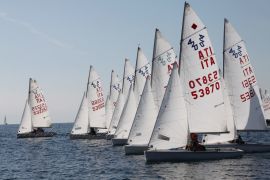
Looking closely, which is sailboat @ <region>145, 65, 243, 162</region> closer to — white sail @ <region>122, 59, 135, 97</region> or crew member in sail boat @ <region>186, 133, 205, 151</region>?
crew member in sail boat @ <region>186, 133, 205, 151</region>

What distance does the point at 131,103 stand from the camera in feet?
168

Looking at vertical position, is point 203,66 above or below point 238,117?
above

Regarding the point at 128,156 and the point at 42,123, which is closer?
the point at 128,156

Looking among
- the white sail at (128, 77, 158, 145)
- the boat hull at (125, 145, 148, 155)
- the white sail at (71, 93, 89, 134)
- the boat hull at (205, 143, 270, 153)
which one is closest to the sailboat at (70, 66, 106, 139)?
the white sail at (71, 93, 89, 134)

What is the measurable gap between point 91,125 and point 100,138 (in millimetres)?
2316

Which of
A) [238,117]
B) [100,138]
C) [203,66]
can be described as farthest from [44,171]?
[100,138]

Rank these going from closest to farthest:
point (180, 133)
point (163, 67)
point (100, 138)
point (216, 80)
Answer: point (180, 133) → point (216, 80) → point (163, 67) → point (100, 138)

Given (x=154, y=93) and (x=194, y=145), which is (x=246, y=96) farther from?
(x=194, y=145)

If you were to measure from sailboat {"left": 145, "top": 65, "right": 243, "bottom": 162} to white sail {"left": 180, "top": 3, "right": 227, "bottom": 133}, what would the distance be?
1.48 meters

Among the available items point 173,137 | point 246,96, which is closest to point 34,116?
point 246,96

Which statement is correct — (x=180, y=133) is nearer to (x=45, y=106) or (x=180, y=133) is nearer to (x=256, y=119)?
(x=256, y=119)

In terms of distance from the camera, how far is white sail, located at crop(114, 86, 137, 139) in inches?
1990

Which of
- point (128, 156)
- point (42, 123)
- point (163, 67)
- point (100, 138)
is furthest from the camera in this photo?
point (42, 123)

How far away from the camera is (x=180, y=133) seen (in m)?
35.4
